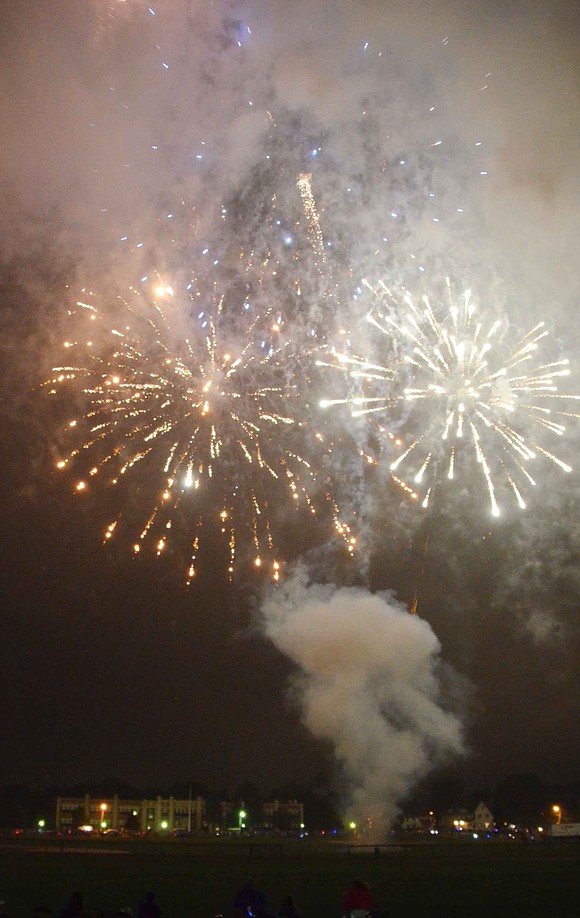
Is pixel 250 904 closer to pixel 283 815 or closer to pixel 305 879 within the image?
pixel 305 879

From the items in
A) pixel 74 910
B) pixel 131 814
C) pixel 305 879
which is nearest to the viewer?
pixel 74 910

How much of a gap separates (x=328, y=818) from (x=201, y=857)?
50.9 metres

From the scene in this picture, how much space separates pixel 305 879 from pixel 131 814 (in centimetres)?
7368

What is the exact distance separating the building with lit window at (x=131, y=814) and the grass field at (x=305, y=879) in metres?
56.4

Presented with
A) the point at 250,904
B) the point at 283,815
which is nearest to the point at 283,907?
the point at 250,904

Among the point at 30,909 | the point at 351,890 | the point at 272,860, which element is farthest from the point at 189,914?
the point at 272,860

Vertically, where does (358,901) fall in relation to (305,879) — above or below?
below

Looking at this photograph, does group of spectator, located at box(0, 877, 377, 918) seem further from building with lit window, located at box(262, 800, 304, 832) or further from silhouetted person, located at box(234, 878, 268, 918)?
building with lit window, located at box(262, 800, 304, 832)

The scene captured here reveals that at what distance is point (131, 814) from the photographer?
9031 centimetres

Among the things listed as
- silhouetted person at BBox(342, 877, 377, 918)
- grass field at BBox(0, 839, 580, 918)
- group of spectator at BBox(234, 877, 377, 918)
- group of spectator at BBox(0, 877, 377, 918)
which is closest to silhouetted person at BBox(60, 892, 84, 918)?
group of spectator at BBox(0, 877, 377, 918)

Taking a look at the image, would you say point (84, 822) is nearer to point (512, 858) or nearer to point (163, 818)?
point (163, 818)

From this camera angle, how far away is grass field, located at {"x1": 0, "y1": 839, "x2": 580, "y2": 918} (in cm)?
1683

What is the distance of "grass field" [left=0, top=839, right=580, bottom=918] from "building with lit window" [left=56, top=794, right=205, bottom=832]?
5642 centimetres

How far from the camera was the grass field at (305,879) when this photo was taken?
1683cm
